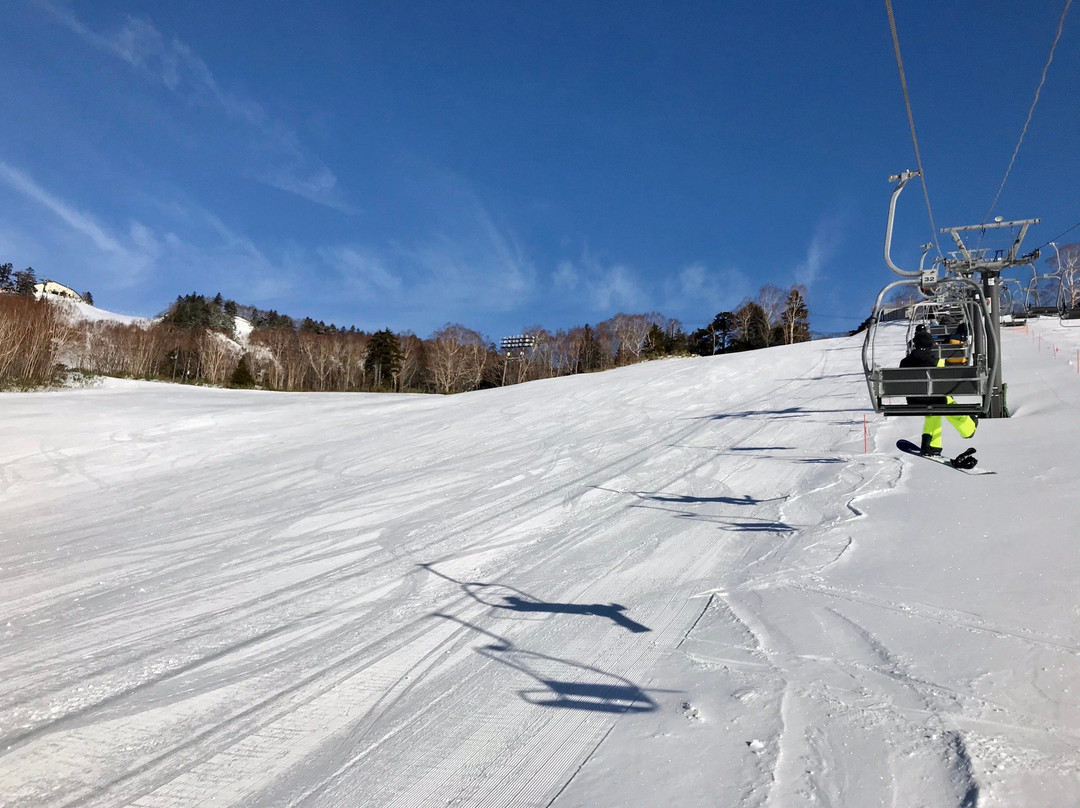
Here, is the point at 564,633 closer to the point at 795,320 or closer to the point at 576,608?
the point at 576,608

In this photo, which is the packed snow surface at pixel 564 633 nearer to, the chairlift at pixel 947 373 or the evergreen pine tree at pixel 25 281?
the chairlift at pixel 947 373

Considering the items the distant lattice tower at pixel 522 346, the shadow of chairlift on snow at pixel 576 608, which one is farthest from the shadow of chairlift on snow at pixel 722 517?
the distant lattice tower at pixel 522 346

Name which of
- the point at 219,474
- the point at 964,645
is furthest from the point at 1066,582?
the point at 219,474

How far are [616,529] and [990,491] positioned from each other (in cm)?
441

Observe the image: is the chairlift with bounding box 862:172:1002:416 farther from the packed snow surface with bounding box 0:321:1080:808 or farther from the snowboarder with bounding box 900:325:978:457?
the packed snow surface with bounding box 0:321:1080:808

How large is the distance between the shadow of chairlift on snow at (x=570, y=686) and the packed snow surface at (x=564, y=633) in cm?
2

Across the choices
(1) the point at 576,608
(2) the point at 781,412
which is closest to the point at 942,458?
(1) the point at 576,608

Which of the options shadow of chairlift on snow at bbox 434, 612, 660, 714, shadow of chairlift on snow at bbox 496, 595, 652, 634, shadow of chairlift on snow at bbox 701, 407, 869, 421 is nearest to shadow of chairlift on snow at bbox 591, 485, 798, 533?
shadow of chairlift on snow at bbox 496, 595, 652, 634

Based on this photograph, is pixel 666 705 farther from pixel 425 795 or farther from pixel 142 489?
pixel 142 489

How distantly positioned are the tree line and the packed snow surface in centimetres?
3857

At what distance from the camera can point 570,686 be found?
3.77 m

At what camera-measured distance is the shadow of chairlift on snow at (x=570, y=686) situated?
3.50m

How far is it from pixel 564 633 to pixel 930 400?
509 cm

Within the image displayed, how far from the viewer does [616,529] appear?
282 inches
